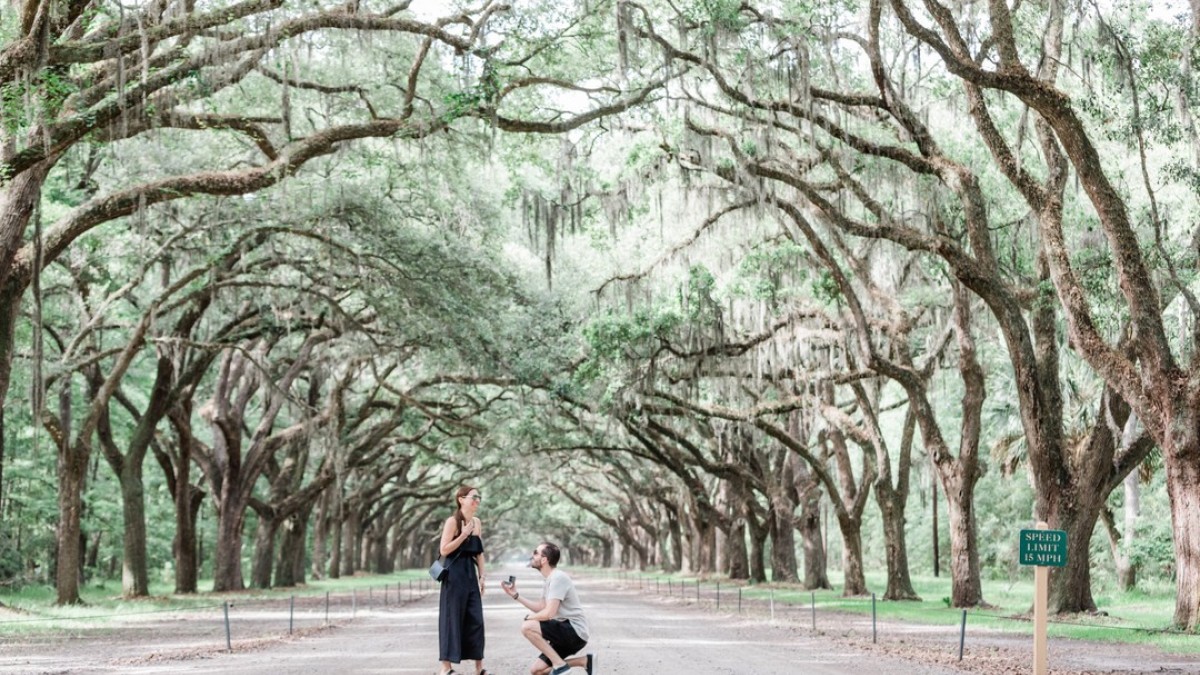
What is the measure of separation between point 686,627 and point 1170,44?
448 inches

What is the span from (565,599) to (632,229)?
19383mm

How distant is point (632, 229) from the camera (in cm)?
2770

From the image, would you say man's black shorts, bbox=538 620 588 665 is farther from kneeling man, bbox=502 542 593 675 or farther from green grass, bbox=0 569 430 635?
green grass, bbox=0 569 430 635

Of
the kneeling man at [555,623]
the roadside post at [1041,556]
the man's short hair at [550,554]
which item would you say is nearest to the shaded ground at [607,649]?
the roadside post at [1041,556]

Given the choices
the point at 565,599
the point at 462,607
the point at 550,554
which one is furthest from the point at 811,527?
the point at 550,554

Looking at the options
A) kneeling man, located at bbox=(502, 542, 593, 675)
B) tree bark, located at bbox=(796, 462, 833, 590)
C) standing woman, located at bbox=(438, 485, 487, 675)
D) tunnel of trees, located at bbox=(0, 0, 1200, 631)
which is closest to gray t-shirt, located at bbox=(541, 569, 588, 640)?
kneeling man, located at bbox=(502, 542, 593, 675)

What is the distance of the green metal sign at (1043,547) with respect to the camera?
9305 mm

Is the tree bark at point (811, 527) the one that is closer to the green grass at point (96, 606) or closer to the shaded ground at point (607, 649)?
the shaded ground at point (607, 649)

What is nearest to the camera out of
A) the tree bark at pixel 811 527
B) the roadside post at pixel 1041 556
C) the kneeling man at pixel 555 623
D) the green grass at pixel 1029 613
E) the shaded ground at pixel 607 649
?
the kneeling man at pixel 555 623

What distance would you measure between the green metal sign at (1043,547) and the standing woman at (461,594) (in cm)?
420

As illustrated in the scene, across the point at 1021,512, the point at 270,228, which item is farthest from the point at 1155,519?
the point at 270,228

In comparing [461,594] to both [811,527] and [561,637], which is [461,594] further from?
[811,527]

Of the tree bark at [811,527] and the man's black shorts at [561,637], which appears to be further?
the tree bark at [811,527]

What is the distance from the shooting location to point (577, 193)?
19.5 meters
